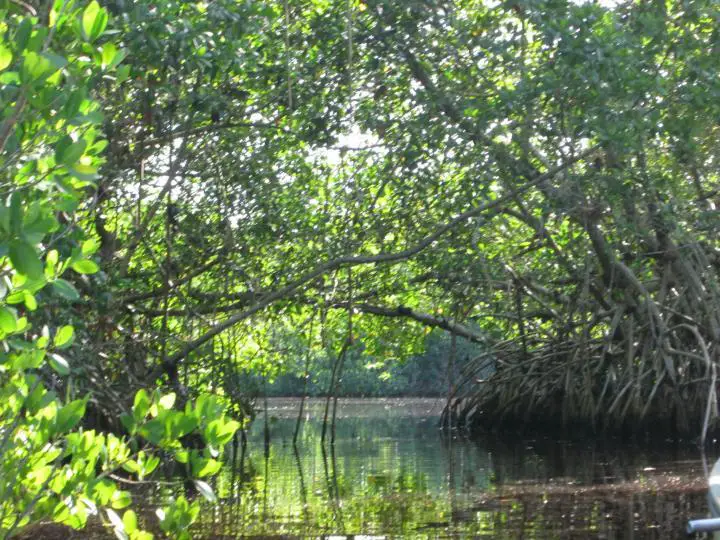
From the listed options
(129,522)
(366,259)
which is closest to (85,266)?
(129,522)

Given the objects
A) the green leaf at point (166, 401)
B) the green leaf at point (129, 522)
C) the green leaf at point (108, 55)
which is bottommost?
the green leaf at point (129, 522)

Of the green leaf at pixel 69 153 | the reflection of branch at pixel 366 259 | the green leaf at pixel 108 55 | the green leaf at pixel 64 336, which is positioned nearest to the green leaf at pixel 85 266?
the green leaf at pixel 64 336

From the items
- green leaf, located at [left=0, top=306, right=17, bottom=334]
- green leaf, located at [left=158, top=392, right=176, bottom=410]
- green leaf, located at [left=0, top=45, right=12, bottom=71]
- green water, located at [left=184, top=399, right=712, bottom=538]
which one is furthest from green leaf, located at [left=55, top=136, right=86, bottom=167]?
green water, located at [left=184, top=399, right=712, bottom=538]

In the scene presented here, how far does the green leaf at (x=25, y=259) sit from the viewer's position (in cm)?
210

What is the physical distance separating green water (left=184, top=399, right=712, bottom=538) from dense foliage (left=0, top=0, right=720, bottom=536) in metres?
0.94

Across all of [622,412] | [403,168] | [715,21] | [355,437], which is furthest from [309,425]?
[715,21]

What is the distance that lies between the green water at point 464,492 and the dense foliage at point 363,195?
0.94m

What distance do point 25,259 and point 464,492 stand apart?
5700 millimetres

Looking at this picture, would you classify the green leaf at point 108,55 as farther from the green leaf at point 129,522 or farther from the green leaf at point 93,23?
the green leaf at point 129,522

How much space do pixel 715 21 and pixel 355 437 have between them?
8433mm

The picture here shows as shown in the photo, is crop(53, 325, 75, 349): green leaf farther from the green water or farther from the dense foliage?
the green water

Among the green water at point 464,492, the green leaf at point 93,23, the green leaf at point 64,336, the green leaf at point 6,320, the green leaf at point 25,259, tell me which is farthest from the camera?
the green water at point 464,492

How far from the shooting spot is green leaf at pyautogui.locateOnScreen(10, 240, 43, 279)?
2.10m

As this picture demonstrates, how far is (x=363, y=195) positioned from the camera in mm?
9266
